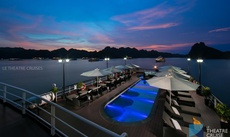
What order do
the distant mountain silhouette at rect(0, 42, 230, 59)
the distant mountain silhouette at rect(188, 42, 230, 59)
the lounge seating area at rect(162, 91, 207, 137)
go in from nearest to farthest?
the lounge seating area at rect(162, 91, 207, 137) < the distant mountain silhouette at rect(0, 42, 230, 59) < the distant mountain silhouette at rect(188, 42, 230, 59)

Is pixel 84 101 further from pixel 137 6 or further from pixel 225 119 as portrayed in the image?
pixel 137 6

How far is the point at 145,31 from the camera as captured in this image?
112 feet

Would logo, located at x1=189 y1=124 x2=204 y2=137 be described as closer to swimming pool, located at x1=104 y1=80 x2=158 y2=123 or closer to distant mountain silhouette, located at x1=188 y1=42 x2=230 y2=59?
swimming pool, located at x1=104 y1=80 x2=158 y2=123

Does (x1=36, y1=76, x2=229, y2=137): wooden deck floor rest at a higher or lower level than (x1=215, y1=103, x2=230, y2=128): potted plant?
lower

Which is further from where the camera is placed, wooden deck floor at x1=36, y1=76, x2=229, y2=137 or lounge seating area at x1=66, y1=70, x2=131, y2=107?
lounge seating area at x1=66, y1=70, x2=131, y2=107

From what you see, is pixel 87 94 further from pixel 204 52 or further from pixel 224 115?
pixel 204 52

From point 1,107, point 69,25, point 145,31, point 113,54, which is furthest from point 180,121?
point 113,54

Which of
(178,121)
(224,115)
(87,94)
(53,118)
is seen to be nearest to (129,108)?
(87,94)

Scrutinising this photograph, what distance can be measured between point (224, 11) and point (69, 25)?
69.0 m

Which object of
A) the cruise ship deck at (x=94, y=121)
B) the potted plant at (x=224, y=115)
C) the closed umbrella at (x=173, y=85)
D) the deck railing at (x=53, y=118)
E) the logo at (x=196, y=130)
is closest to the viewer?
the deck railing at (x=53, y=118)

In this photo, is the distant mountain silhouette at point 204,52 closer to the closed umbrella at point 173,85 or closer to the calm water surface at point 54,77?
the calm water surface at point 54,77

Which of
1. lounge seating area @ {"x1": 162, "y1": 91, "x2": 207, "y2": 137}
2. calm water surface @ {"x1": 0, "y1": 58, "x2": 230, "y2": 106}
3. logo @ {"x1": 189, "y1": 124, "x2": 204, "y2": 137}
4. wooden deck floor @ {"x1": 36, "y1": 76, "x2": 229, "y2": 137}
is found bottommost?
calm water surface @ {"x1": 0, "y1": 58, "x2": 230, "y2": 106}

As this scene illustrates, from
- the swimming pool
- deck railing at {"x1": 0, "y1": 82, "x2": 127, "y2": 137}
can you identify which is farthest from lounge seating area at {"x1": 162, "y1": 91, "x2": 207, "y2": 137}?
deck railing at {"x1": 0, "y1": 82, "x2": 127, "y2": 137}

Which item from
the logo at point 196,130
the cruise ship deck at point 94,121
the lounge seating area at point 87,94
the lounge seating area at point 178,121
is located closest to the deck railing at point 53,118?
the cruise ship deck at point 94,121
